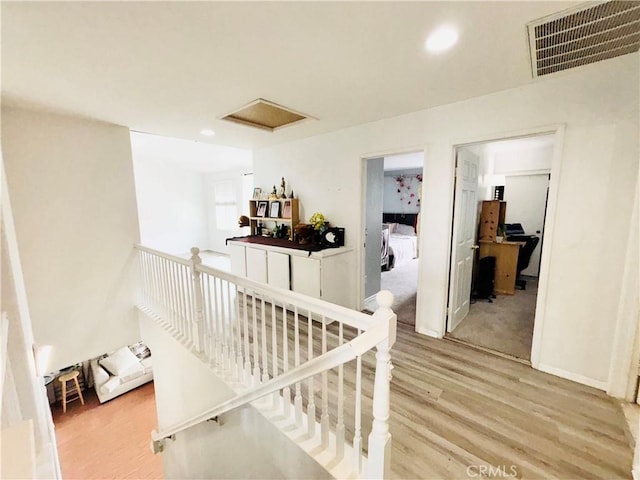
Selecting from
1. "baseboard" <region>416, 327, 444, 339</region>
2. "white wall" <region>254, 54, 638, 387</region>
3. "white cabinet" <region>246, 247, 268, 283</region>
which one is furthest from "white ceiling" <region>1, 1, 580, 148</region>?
"baseboard" <region>416, 327, 444, 339</region>

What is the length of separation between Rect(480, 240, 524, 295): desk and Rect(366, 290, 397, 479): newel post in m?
3.90

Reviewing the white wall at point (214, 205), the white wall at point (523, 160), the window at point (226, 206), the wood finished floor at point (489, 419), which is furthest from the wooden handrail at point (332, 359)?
the window at point (226, 206)

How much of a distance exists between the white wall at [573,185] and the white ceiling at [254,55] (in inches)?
8.7

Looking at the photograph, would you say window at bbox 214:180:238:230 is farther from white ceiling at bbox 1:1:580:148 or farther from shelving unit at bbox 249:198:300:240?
white ceiling at bbox 1:1:580:148

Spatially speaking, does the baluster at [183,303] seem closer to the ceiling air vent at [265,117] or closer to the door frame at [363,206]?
the ceiling air vent at [265,117]

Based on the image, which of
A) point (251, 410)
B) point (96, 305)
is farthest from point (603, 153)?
point (96, 305)

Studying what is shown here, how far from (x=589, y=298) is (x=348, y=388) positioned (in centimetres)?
202

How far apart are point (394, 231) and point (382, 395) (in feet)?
22.3

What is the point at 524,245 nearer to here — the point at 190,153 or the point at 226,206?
the point at 190,153

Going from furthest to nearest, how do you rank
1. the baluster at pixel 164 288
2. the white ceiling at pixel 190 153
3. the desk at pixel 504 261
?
the white ceiling at pixel 190 153
the desk at pixel 504 261
the baluster at pixel 164 288

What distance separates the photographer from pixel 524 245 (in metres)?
4.46

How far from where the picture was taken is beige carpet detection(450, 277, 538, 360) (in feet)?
8.89

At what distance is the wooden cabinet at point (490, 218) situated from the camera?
13.2 feet

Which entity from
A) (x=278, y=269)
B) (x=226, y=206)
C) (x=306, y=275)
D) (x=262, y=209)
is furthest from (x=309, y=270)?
(x=226, y=206)
